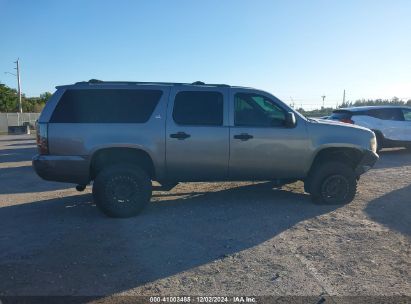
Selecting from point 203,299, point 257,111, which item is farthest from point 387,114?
point 203,299

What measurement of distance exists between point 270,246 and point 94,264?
2.16 m

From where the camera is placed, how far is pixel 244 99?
7.04 meters

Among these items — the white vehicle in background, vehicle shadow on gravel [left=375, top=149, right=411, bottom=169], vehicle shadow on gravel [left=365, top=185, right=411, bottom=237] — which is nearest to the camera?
A: vehicle shadow on gravel [left=365, top=185, right=411, bottom=237]

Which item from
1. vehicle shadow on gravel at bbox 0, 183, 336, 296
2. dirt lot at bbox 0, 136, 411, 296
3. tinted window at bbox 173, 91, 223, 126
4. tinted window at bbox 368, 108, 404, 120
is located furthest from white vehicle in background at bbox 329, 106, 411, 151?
tinted window at bbox 173, 91, 223, 126

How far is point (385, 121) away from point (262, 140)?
956 cm

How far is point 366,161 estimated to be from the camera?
24.2 ft

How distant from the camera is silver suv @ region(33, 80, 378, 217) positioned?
6.44 meters

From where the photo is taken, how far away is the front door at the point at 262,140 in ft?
22.7

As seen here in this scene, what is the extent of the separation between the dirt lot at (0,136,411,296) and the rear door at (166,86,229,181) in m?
0.74

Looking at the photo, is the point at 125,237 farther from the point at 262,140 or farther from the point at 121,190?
the point at 262,140

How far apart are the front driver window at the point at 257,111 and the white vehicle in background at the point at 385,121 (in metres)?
8.39

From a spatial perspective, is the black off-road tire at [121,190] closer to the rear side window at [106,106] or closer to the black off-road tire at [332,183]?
the rear side window at [106,106]

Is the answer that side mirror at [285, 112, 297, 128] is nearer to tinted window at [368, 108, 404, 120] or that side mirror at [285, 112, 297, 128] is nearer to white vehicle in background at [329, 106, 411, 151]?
white vehicle in background at [329, 106, 411, 151]

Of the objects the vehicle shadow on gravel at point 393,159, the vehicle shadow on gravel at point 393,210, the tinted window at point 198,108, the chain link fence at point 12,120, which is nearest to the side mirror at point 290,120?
the tinted window at point 198,108
